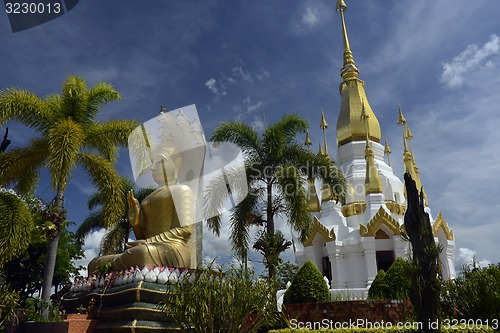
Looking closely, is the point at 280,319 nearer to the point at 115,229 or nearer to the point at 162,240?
the point at 162,240

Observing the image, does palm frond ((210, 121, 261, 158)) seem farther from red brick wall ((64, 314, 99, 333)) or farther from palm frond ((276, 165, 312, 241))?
red brick wall ((64, 314, 99, 333))

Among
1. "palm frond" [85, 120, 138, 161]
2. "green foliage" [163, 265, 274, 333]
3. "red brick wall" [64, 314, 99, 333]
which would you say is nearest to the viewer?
"green foliage" [163, 265, 274, 333]

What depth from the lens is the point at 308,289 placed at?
535 inches

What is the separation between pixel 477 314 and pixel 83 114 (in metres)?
11.6

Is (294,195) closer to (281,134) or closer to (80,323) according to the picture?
(281,134)

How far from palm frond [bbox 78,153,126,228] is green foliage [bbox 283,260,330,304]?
5.48 metres

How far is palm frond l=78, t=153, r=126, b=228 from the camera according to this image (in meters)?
13.6

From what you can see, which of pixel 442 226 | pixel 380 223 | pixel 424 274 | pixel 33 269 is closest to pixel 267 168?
pixel 424 274

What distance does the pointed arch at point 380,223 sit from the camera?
26031 millimetres

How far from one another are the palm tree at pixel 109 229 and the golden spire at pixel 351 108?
1504 cm

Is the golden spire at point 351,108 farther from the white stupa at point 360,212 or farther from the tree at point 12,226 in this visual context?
the tree at point 12,226

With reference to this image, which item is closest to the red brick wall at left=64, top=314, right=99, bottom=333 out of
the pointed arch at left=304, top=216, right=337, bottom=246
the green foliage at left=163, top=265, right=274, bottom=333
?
the green foliage at left=163, top=265, right=274, bottom=333

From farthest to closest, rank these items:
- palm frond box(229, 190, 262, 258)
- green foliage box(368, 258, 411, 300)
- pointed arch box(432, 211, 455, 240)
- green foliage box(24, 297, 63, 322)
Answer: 1. pointed arch box(432, 211, 455, 240)
2. palm frond box(229, 190, 262, 258)
3. green foliage box(368, 258, 411, 300)
4. green foliage box(24, 297, 63, 322)

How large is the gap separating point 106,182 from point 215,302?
257 inches
